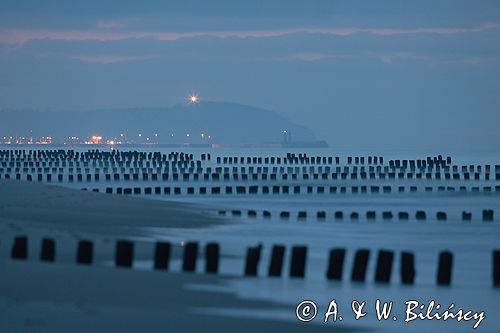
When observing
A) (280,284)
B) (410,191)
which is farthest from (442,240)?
(410,191)

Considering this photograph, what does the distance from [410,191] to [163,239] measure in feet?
106

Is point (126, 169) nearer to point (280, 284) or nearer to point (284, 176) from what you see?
point (284, 176)

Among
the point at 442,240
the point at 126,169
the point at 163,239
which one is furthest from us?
the point at 126,169

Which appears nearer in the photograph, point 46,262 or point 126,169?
point 46,262

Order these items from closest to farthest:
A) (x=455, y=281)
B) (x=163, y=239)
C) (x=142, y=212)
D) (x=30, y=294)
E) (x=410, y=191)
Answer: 1. (x=30, y=294)
2. (x=455, y=281)
3. (x=163, y=239)
4. (x=142, y=212)
5. (x=410, y=191)

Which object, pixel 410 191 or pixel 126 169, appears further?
pixel 126 169

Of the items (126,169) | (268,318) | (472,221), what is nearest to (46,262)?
(268,318)

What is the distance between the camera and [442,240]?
24.8 metres

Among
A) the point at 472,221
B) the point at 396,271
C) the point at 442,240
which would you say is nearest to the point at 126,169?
the point at 472,221

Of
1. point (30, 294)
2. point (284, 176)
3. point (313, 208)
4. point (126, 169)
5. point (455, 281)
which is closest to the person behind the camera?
point (30, 294)

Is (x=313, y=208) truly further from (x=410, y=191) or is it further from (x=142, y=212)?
(x=410, y=191)

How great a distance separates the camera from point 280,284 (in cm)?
1401

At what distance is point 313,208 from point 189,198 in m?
6.92

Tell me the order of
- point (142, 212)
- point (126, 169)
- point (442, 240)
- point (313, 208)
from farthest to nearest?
point (126, 169)
point (313, 208)
point (142, 212)
point (442, 240)
